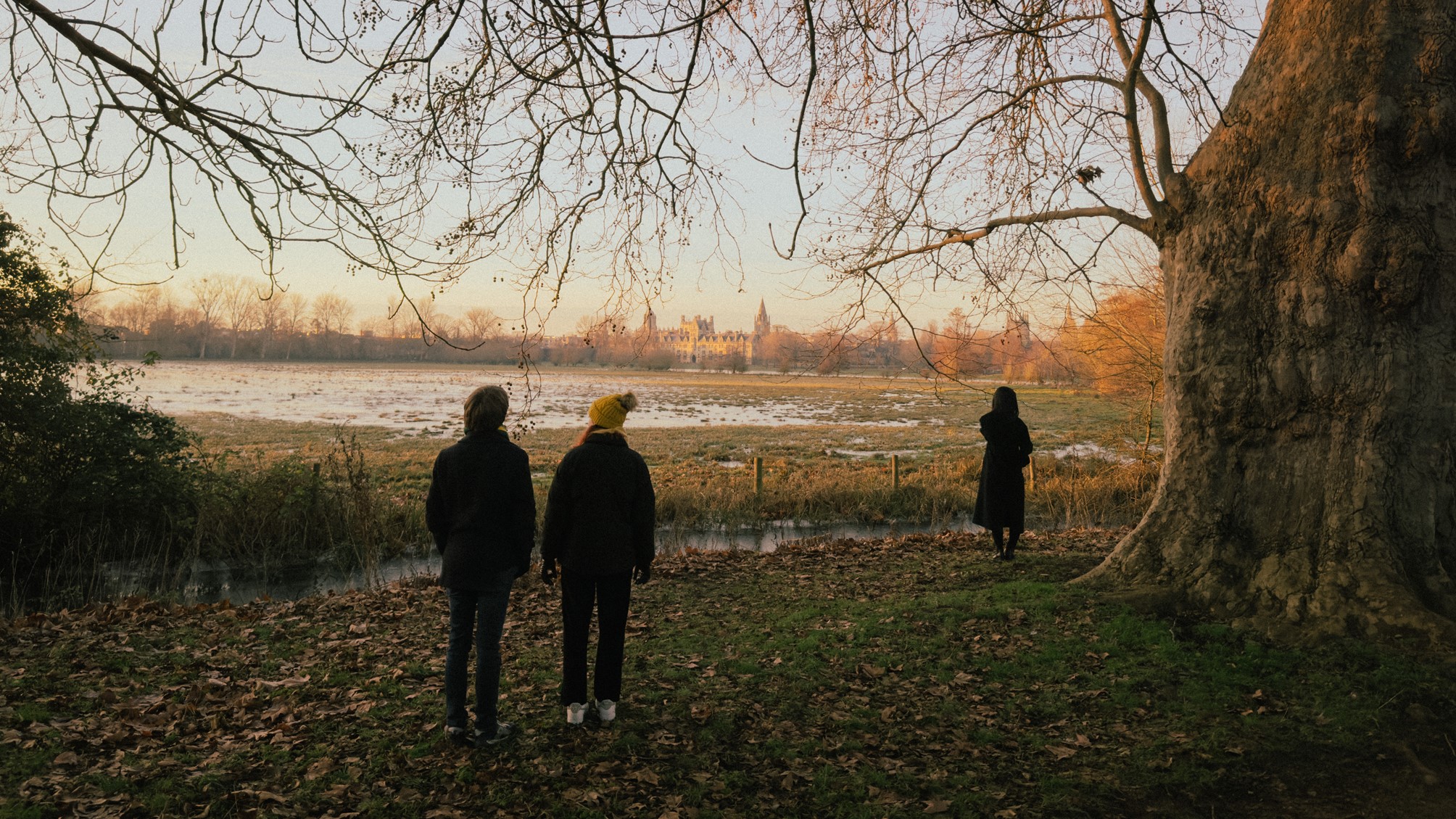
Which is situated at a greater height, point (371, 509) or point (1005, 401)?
point (1005, 401)

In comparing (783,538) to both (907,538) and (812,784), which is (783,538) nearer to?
(907,538)

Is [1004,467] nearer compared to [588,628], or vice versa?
[588,628]

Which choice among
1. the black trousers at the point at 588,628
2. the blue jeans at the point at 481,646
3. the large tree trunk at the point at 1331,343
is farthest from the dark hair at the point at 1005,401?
the blue jeans at the point at 481,646

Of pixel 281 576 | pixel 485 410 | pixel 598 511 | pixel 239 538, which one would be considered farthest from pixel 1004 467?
pixel 239 538

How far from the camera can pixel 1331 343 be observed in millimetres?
6016

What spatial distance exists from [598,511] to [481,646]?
3.23ft

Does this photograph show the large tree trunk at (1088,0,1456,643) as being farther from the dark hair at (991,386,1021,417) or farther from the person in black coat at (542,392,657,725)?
the person in black coat at (542,392,657,725)

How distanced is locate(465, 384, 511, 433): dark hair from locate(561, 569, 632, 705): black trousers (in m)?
0.99

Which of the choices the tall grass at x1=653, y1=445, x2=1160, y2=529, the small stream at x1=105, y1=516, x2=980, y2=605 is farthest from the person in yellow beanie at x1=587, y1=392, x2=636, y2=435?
the tall grass at x1=653, y1=445, x2=1160, y2=529

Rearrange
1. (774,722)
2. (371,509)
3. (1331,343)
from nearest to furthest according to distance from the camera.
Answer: (774,722) → (1331,343) → (371,509)

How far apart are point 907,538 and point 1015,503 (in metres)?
4.25

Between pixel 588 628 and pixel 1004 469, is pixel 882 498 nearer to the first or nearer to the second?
pixel 1004 469

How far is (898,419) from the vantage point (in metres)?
44.0

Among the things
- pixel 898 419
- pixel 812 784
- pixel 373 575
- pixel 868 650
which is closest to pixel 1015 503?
pixel 868 650
